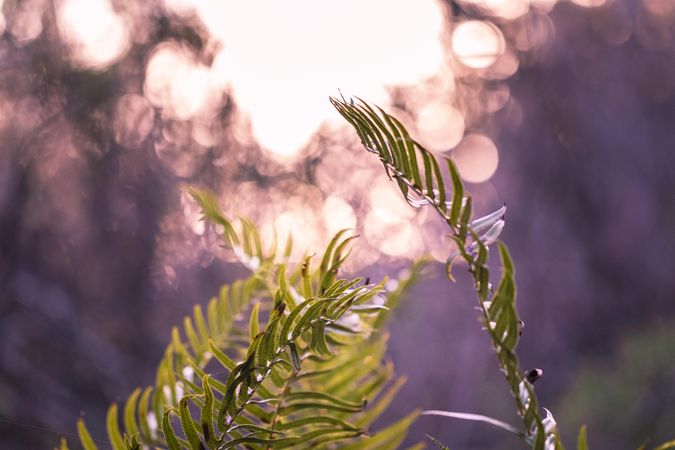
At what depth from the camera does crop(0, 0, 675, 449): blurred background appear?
104 inches

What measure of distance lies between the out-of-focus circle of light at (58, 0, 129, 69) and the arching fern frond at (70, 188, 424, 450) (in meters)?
2.44

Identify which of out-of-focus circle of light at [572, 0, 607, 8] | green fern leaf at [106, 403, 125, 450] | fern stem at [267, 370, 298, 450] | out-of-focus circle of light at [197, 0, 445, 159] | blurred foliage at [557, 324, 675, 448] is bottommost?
blurred foliage at [557, 324, 675, 448]

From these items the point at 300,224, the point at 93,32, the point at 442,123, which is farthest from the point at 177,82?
the point at 442,123

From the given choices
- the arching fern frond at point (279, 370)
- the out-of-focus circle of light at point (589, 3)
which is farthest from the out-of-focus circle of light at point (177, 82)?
the arching fern frond at point (279, 370)

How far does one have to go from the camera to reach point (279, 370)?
43 cm

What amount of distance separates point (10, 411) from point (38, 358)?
35 cm

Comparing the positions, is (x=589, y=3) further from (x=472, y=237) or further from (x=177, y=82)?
(x=472, y=237)

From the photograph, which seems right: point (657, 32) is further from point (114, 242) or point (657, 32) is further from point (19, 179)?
point (19, 179)

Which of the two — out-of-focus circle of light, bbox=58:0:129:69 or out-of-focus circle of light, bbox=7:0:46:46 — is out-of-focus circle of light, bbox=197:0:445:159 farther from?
out-of-focus circle of light, bbox=7:0:46:46

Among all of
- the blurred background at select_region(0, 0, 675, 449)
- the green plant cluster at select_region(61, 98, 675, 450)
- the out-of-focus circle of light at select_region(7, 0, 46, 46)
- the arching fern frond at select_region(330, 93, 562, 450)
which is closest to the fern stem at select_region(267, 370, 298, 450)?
the green plant cluster at select_region(61, 98, 675, 450)

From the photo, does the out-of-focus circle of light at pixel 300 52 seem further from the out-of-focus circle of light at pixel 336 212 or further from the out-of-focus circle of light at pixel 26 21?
the out-of-focus circle of light at pixel 26 21

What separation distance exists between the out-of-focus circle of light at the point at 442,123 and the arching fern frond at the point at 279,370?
310 centimetres

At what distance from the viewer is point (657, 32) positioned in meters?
3.44

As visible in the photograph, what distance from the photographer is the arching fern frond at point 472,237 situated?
0.94 feet
